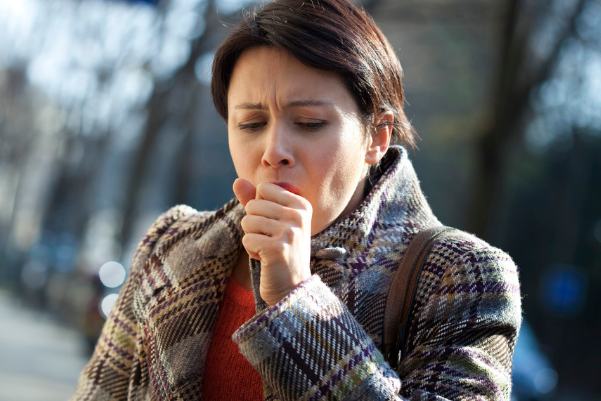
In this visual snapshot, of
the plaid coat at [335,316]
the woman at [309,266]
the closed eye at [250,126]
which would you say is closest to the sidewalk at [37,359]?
the plaid coat at [335,316]

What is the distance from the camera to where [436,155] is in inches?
923

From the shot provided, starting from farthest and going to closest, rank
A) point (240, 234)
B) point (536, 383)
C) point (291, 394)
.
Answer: point (536, 383) < point (240, 234) < point (291, 394)

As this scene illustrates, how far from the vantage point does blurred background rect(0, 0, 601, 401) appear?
7949 millimetres

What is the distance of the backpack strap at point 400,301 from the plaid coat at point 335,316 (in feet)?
0.06

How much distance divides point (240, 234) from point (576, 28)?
701 cm

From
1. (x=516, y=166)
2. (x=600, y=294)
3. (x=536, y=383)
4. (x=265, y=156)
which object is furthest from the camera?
(x=516, y=166)

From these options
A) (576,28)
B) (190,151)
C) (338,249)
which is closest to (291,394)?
(338,249)

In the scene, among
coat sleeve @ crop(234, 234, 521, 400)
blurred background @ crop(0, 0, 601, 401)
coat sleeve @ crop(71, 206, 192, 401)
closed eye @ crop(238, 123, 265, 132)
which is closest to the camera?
coat sleeve @ crop(234, 234, 521, 400)

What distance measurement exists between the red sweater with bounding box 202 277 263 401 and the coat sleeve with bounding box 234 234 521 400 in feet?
0.61

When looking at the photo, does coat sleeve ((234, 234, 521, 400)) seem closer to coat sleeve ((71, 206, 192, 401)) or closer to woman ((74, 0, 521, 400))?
woman ((74, 0, 521, 400))

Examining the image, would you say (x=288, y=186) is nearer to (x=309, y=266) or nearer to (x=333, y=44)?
(x=309, y=266)

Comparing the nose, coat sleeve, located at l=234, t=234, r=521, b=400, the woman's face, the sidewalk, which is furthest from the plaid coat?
the sidewalk

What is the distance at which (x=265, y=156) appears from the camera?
1.70 meters

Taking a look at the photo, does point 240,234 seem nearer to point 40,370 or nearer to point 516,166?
point 40,370
